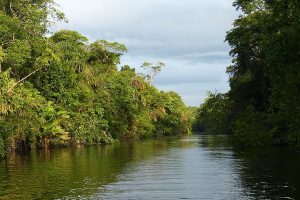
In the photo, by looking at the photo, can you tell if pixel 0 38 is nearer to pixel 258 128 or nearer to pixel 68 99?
pixel 68 99

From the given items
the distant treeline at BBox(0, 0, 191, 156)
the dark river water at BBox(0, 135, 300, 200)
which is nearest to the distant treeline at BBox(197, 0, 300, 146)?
the dark river water at BBox(0, 135, 300, 200)

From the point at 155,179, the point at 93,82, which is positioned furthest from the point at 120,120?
the point at 155,179

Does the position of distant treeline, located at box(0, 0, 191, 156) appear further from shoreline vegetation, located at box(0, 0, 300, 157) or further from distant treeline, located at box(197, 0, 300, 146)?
distant treeline, located at box(197, 0, 300, 146)

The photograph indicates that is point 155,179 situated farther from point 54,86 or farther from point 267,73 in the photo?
point 54,86

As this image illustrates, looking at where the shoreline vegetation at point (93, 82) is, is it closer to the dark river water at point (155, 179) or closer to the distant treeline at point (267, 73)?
the distant treeline at point (267, 73)

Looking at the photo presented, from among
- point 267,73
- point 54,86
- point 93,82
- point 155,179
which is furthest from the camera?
point 93,82

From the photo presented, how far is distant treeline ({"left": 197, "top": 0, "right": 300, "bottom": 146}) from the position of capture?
26719 millimetres

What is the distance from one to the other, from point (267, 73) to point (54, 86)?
24.6 metres

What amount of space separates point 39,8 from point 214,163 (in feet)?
92.1

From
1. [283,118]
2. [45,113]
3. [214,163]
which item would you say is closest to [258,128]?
[283,118]

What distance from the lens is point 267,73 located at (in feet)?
143

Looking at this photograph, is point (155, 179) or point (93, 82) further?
point (93, 82)

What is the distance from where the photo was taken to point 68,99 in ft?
178

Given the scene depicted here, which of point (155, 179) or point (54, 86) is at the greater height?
point (54, 86)
